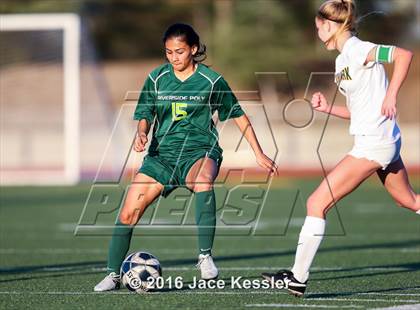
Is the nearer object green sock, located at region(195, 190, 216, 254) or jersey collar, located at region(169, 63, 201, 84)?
green sock, located at region(195, 190, 216, 254)

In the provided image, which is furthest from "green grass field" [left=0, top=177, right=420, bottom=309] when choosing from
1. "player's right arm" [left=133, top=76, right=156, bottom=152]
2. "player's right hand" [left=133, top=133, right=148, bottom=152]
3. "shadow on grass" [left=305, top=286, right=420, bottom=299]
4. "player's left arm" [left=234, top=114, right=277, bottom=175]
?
"player's right arm" [left=133, top=76, right=156, bottom=152]

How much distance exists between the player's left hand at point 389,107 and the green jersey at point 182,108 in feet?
5.11

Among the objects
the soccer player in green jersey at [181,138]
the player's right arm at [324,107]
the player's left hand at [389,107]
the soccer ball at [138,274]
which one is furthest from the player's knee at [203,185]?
the player's left hand at [389,107]

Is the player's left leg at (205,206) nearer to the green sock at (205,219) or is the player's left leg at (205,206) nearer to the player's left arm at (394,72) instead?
the green sock at (205,219)

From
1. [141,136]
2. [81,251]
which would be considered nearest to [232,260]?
[81,251]

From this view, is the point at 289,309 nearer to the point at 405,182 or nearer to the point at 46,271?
the point at 405,182

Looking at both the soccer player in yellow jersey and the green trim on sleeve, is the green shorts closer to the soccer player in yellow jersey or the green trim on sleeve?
the soccer player in yellow jersey

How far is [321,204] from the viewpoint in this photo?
261 inches

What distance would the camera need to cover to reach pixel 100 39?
1957 inches

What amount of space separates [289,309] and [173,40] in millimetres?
2235

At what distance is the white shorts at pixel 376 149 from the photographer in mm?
6590

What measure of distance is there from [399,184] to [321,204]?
0.66m

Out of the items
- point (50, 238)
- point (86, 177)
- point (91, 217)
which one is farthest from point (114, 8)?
point (50, 238)

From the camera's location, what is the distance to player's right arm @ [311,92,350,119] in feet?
23.0
